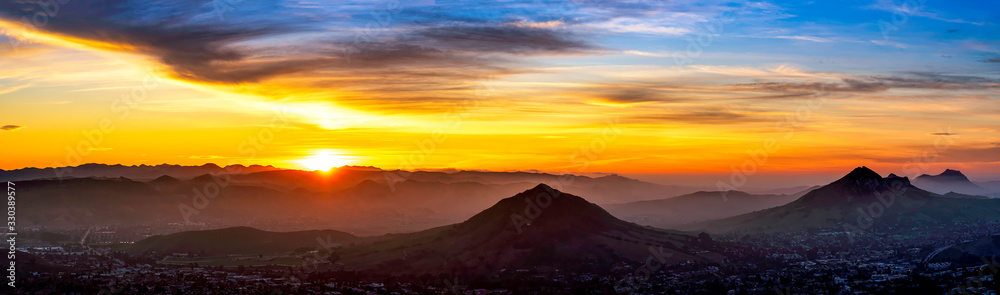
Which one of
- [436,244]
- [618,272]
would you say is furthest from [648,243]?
[436,244]

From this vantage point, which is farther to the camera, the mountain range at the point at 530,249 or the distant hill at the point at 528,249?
the distant hill at the point at 528,249

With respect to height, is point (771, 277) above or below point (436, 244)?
below

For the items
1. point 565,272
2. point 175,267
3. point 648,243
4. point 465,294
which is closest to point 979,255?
point 648,243

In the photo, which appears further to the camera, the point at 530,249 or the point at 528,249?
the point at 528,249

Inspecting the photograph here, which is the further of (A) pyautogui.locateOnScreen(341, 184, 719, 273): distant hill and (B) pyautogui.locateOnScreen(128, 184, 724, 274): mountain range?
(A) pyautogui.locateOnScreen(341, 184, 719, 273): distant hill

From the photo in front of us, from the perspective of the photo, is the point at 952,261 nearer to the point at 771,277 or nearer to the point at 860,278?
the point at 860,278

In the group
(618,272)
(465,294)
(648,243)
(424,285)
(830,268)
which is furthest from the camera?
(648,243)

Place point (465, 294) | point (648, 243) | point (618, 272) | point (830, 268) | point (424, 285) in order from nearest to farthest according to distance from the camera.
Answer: point (465, 294)
point (424, 285)
point (618, 272)
point (830, 268)
point (648, 243)

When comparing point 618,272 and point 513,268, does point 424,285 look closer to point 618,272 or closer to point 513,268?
point 513,268

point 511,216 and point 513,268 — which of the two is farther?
point 511,216
